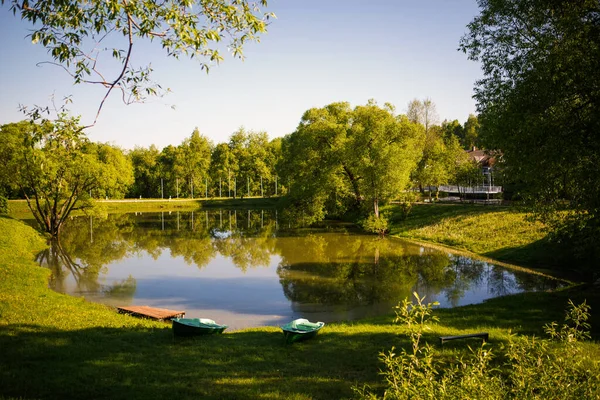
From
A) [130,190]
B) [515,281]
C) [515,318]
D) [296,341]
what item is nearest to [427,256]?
[515,281]

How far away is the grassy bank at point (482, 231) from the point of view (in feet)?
85.5

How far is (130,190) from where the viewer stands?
317 ft

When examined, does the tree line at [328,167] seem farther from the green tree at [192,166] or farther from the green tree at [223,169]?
the green tree at [223,169]

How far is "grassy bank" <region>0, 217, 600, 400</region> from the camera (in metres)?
8.31

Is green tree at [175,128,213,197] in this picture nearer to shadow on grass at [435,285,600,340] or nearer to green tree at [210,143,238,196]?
green tree at [210,143,238,196]

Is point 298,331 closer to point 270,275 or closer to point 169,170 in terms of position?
point 270,275

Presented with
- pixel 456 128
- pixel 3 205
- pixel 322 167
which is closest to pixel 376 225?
pixel 322 167

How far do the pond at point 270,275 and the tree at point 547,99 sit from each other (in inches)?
263

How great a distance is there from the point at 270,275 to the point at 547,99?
1610 centimetres

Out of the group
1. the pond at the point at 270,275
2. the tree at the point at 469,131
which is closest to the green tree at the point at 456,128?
the tree at the point at 469,131

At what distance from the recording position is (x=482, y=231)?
106 feet

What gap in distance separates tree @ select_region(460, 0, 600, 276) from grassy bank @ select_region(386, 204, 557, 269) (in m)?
9.29

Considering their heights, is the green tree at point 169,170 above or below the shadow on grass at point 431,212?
above

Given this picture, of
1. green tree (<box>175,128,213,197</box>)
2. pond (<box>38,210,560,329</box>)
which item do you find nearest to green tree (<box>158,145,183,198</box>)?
green tree (<box>175,128,213,197</box>)
